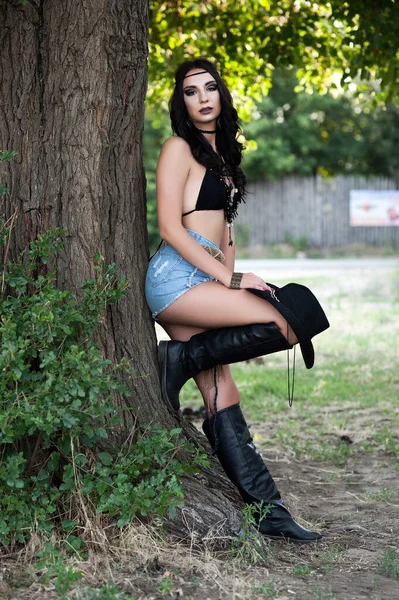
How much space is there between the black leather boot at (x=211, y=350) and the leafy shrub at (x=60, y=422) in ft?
1.24

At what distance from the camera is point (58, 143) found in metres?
4.23

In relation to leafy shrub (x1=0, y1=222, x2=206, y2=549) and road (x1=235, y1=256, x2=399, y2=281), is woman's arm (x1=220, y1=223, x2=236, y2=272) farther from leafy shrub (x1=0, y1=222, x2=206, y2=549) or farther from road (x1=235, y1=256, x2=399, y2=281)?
road (x1=235, y1=256, x2=399, y2=281)

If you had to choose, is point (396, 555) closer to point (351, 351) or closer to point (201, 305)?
point (201, 305)

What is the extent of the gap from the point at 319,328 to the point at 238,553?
107 centimetres

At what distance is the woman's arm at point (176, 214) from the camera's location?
434cm

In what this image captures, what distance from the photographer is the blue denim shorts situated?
4.39 m

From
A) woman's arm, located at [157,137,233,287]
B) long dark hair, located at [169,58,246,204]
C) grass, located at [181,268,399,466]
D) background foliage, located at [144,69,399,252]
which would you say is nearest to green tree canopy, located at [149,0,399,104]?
grass, located at [181,268,399,466]

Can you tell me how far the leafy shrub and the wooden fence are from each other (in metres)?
22.7

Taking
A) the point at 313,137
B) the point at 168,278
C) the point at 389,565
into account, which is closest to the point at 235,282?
the point at 168,278

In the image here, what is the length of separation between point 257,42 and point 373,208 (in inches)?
711

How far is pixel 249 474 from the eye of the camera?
4.39m

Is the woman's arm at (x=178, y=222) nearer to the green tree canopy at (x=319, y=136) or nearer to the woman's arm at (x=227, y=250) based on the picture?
the woman's arm at (x=227, y=250)

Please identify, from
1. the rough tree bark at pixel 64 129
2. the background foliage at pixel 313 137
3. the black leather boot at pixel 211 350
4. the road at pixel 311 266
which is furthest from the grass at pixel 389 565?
the background foliage at pixel 313 137

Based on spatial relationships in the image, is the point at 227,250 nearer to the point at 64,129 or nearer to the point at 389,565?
the point at 64,129
